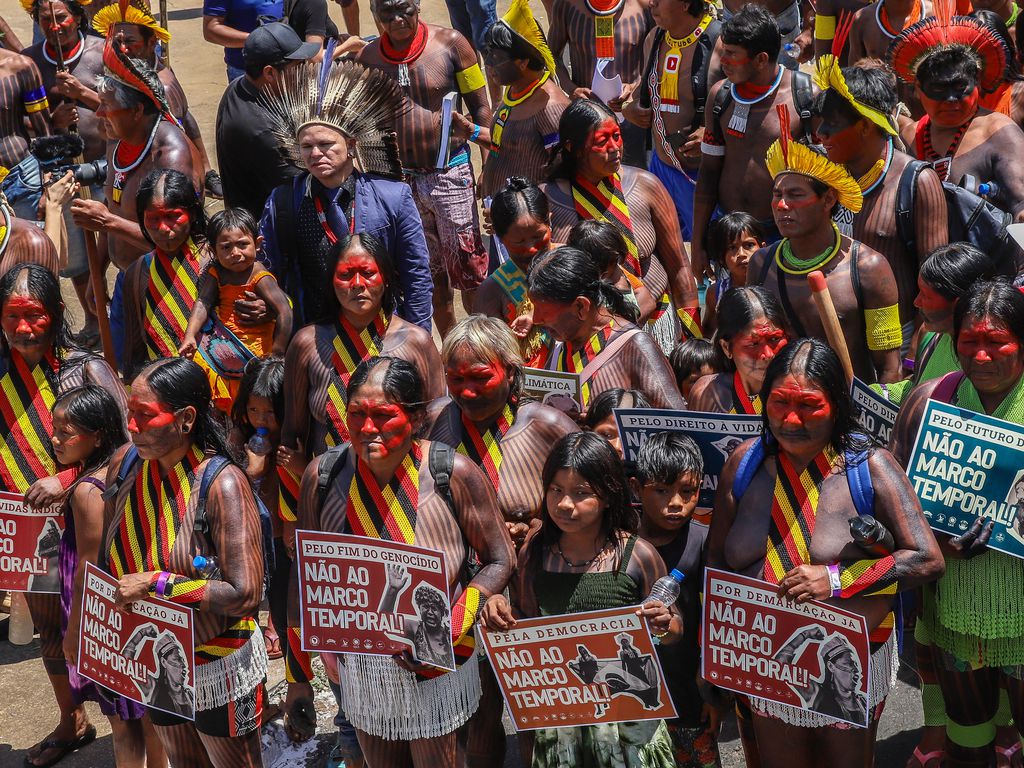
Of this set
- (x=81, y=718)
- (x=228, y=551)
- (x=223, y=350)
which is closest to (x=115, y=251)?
(x=223, y=350)

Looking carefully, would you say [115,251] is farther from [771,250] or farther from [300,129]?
[771,250]

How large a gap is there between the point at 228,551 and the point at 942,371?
2.44 meters

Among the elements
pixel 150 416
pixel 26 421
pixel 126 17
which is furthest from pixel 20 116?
pixel 150 416

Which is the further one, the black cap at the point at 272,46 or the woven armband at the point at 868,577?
the black cap at the point at 272,46

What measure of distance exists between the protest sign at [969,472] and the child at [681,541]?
27.7 inches

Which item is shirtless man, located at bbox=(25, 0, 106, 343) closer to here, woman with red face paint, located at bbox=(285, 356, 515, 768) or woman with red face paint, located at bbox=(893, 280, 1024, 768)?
woman with red face paint, located at bbox=(285, 356, 515, 768)

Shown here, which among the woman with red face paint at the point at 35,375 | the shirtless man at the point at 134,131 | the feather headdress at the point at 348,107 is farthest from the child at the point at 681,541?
the shirtless man at the point at 134,131

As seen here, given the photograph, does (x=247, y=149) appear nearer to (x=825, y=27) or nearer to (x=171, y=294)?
(x=171, y=294)

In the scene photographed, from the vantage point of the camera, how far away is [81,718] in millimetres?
5641

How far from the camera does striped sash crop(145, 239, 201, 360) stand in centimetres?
623

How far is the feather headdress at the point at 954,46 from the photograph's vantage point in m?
6.10

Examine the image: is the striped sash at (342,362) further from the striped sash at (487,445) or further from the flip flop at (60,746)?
the flip flop at (60,746)

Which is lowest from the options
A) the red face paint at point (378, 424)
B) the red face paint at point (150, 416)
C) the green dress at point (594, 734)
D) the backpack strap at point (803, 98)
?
the green dress at point (594, 734)

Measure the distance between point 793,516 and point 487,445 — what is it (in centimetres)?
115
